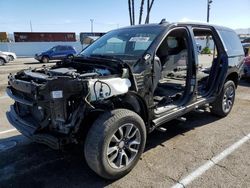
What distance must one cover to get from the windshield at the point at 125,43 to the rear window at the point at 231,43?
6.83 feet

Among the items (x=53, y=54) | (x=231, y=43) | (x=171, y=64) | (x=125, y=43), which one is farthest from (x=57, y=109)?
(x=53, y=54)

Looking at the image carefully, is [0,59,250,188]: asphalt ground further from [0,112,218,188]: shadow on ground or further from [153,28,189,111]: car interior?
[153,28,189,111]: car interior

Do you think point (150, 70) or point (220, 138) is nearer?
point (150, 70)

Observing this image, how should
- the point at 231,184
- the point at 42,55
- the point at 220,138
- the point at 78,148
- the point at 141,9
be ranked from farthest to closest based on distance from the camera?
the point at 141,9, the point at 42,55, the point at 220,138, the point at 78,148, the point at 231,184

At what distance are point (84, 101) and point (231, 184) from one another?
6.56ft

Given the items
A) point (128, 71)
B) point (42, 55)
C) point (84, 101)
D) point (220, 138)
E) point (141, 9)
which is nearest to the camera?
point (84, 101)

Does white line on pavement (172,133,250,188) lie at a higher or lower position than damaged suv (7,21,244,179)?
lower

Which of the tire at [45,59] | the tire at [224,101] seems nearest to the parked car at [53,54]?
the tire at [45,59]

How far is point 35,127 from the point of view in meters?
3.35

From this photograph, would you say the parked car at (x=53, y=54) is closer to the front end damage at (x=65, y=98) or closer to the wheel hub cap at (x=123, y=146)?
the front end damage at (x=65, y=98)

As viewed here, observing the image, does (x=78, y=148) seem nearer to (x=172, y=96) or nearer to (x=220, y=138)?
(x=172, y=96)

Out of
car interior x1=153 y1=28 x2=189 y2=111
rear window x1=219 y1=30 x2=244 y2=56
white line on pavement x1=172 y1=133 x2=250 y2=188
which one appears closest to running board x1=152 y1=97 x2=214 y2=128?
car interior x1=153 y1=28 x2=189 y2=111

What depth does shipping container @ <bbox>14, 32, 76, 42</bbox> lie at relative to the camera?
42.1m

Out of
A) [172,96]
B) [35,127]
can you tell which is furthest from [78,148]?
[172,96]
